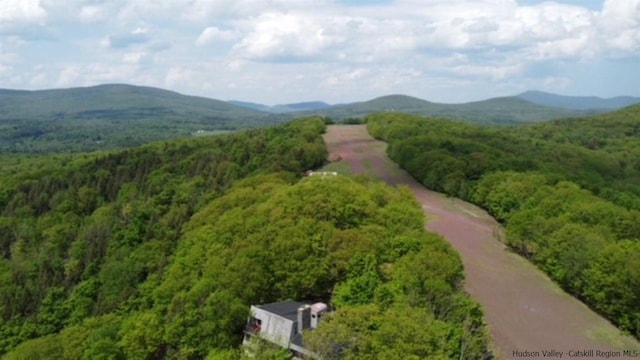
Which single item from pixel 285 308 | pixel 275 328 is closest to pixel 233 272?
pixel 285 308

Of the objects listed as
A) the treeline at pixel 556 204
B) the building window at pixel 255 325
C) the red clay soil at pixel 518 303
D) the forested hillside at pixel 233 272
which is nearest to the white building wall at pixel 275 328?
the building window at pixel 255 325

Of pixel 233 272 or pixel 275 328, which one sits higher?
pixel 233 272

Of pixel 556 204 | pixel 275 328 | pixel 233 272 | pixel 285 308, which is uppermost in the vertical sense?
pixel 556 204

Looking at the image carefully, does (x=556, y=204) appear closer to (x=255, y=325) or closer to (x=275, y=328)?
(x=255, y=325)

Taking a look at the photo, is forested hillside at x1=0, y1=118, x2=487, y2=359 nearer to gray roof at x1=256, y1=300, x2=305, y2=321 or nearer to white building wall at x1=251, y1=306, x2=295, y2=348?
gray roof at x1=256, y1=300, x2=305, y2=321

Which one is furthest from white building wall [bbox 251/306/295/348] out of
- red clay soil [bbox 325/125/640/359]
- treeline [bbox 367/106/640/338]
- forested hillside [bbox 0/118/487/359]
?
treeline [bbox 367/106/640/338]

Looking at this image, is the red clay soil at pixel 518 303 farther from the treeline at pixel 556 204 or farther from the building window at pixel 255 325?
the building window at pixel 255 325
